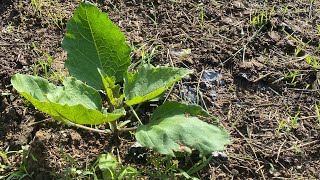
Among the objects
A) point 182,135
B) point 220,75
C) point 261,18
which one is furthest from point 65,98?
point 261,18

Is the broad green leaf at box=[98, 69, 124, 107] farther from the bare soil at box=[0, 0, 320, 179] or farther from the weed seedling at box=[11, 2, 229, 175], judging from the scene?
the bare soil at box=[0, 0, 320, 179]

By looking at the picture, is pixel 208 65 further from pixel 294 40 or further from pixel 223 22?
pixel 294 40

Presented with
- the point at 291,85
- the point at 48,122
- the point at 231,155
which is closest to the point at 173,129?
the point at 231,155

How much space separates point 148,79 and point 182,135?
38 centimetres

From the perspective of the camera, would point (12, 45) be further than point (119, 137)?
Yes

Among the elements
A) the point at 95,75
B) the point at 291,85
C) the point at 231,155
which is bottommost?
the point at 231,155

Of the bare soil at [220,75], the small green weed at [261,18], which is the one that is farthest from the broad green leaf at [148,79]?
the small green weed at [261,18]

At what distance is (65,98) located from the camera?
212 cm

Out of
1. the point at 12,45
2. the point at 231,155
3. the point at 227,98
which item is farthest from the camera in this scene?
the point at 12,45

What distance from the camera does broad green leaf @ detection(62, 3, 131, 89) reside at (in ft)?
7.61

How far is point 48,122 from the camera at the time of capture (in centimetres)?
240

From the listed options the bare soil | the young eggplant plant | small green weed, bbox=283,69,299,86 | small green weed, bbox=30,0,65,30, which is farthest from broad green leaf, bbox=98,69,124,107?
small green weed, bbox=283,69,299,86

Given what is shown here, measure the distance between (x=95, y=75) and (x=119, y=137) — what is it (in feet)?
1.09

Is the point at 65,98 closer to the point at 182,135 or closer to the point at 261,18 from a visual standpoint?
the point at 182,135
